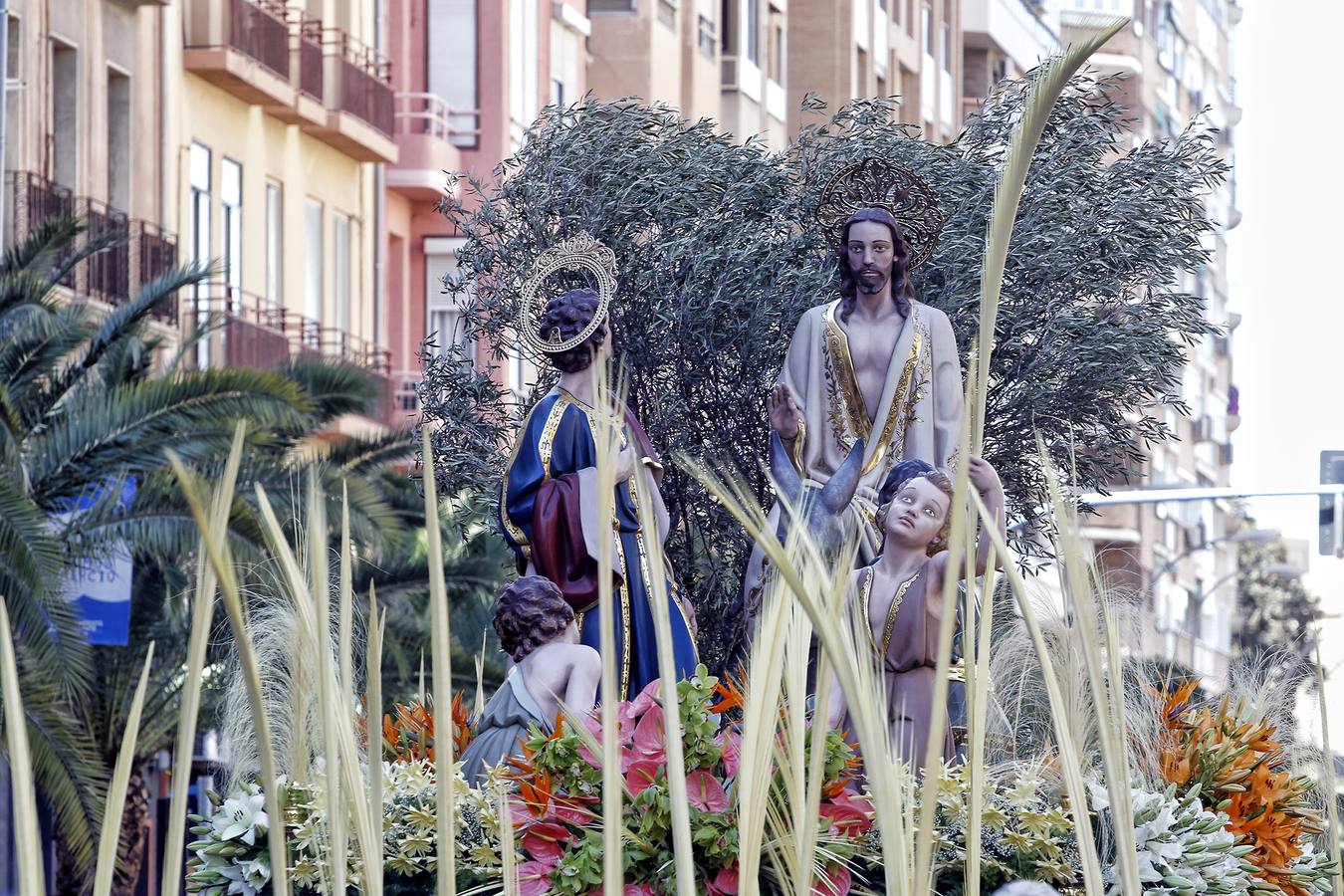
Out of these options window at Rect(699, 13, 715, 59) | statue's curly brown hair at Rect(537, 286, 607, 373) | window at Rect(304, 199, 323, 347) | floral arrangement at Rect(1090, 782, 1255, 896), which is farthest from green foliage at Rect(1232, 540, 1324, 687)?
floral arrangement at Rect(1090, 782, 1255, 896)

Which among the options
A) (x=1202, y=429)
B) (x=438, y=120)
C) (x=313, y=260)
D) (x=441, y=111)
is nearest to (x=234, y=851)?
(x=313, y=260)

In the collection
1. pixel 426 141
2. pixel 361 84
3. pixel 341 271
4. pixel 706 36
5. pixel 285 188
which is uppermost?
pixel 706 36

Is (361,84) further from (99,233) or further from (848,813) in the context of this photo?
(848,813)

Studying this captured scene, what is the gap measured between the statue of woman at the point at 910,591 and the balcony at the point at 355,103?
2375 cm

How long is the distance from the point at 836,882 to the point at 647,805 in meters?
0.44

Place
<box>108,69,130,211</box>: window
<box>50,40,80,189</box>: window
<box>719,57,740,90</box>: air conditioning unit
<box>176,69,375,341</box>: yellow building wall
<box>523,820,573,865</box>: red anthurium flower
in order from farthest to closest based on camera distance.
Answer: <box>719,57,740,90</box>: air conditioning unit < <box>176,69,375,341</box>: yellow building wall < <box>108,69,130,211</box>: window < <box>50,40,80,189</box>: window < <box>523,820,573,865</box>: red anthurium flower

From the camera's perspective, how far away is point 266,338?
90.6 feet

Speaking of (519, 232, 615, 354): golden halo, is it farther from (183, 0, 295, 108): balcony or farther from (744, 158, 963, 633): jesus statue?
(183, 0, 295, 108): balcony

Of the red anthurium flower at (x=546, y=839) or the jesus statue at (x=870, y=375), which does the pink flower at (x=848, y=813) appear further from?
the jesus statue at (x=870, y=375)

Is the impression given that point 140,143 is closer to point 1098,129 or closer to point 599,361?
point 1098,129

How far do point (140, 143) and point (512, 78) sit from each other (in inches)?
355

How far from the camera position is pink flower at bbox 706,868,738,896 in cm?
526

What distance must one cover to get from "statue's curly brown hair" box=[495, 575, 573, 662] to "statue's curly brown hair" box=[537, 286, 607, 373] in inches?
35.9

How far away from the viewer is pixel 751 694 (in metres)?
2.64
